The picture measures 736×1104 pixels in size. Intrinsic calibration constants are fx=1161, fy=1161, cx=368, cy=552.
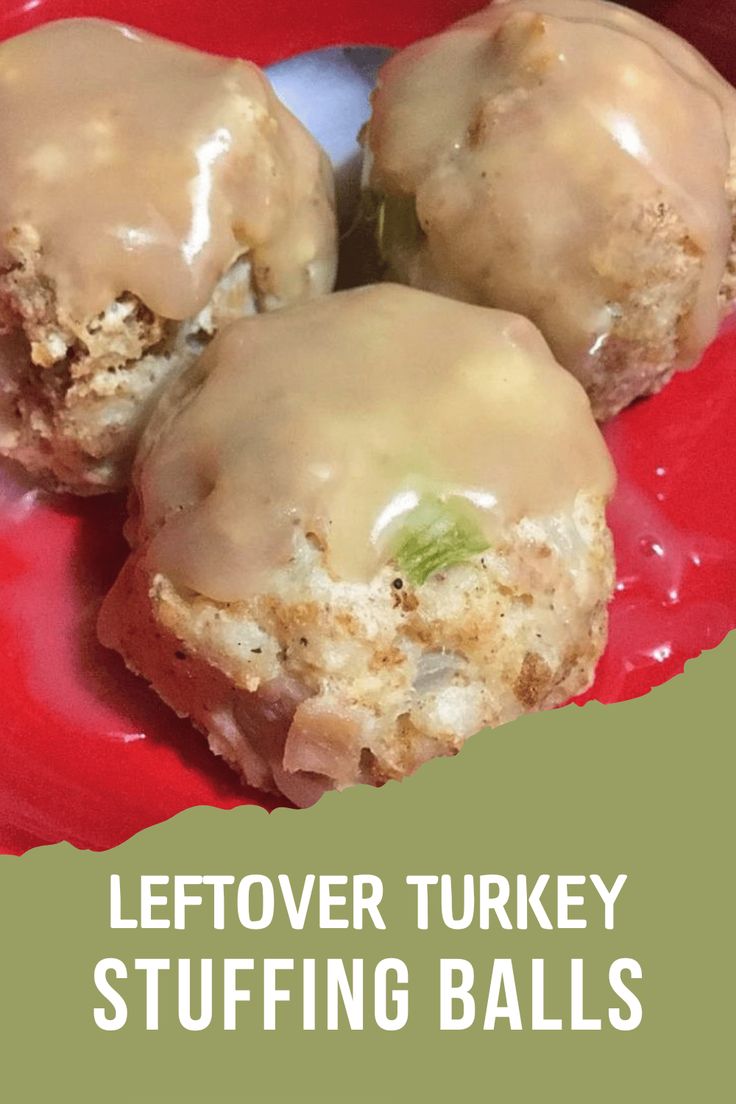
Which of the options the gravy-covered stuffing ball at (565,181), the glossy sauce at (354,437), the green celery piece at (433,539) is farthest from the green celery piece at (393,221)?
the green celery piece at (433,539)

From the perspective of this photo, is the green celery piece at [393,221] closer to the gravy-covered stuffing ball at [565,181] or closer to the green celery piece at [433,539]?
the gravy-covered stuffing ball at [565,181]

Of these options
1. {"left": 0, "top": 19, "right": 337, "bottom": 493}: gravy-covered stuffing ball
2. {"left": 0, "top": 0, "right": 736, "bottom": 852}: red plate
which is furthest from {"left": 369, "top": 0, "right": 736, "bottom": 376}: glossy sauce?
{"left": 0, "top": 0, "right": 736, "bottom": 852}: red plate

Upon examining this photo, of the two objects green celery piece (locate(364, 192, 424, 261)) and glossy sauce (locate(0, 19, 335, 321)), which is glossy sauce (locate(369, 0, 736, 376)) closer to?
green celery piece (locate(364, 192, 424, 261))

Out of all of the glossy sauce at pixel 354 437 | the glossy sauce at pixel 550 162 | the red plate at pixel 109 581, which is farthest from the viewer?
the red plate at pixel 109 581

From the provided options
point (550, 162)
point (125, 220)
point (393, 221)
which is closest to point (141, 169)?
point (125, 220)

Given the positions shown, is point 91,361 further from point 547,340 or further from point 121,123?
point 547,340

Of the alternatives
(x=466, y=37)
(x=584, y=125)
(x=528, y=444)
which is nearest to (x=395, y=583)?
(x=528, y=444)
